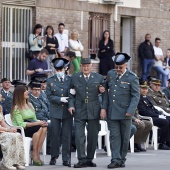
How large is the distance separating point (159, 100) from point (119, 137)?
6.49 metres

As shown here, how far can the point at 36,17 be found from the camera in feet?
94.2

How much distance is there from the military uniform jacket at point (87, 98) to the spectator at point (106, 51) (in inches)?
514

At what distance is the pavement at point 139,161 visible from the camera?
17141mm

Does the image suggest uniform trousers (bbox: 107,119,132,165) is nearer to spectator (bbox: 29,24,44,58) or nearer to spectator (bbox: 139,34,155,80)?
spectator (bbox: 29,24,44,58)

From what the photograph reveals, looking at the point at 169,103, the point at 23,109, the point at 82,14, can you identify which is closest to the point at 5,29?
the point at 82,14

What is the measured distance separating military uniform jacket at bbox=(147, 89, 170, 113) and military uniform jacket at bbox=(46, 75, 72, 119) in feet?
19.7

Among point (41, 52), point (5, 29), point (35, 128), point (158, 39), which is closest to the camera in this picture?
point (35, 128)

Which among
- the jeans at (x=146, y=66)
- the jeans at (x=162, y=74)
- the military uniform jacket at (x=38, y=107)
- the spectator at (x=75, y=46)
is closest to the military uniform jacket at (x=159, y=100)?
the military uniform jacket at (x=38, y=107)

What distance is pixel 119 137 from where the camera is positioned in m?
17.2

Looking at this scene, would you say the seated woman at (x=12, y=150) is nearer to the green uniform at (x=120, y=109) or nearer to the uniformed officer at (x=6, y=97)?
the green uniform at (x=120, y=109)

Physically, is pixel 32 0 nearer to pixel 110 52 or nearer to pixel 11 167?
pixel 110 52

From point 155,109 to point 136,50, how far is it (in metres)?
10.8

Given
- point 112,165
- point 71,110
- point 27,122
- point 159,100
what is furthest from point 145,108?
point 112,165

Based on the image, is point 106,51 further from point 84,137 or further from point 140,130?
point 84,137
